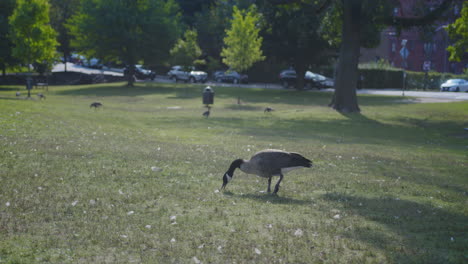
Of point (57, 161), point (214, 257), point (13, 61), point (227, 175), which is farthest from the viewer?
point (13, 61)

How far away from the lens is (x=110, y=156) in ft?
48.5

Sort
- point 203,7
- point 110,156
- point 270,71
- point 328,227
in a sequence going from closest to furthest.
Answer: point 328,227, point 110,156, point 270,71, point 203,7

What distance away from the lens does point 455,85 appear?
224ft

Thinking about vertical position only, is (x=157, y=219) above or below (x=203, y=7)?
below

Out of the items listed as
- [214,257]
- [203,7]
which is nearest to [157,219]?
[214,257]

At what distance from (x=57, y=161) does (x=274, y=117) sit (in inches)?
843

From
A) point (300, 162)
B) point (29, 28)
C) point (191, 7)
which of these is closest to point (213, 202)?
point (300, 162)

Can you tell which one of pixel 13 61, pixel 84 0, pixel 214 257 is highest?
pixel 84 0

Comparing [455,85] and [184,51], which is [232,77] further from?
[455,85]

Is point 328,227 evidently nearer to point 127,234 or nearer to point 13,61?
point 127,234

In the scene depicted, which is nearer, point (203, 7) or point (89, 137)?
point (89, 137)

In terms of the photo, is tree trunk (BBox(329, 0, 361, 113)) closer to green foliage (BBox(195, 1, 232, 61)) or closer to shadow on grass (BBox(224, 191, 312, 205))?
shadow on grass (BBox(224, 191, 312, 205))

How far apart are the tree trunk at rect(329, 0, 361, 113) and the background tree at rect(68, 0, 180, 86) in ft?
120

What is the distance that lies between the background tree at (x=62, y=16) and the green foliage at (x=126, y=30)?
27.8m
